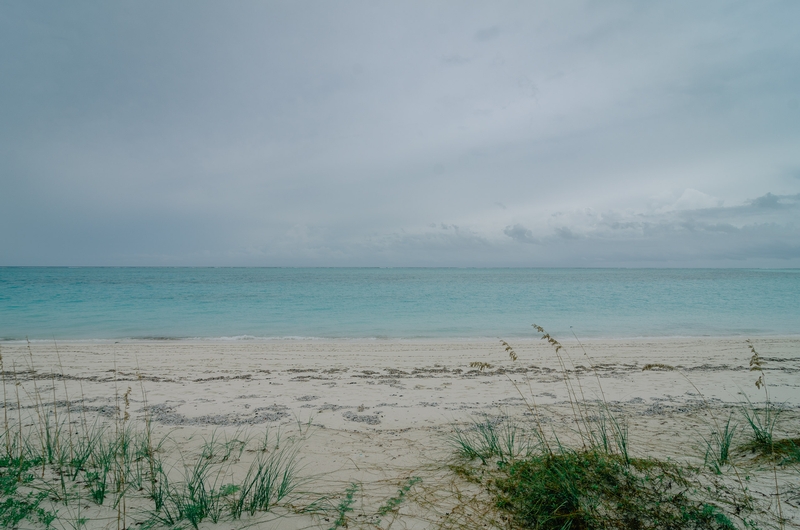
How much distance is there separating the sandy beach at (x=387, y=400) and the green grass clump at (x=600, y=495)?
1.07ft

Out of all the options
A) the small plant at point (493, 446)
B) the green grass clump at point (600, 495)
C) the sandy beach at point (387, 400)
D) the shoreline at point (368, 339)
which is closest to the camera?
the green grass clump at point (600, 495)

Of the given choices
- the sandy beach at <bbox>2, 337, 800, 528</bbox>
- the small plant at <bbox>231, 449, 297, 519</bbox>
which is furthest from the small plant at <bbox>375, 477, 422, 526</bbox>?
the small plant at <bbox>231, 449, 297, 519</bbox>

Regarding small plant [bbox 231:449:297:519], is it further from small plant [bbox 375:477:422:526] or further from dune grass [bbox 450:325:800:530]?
dune grass [bbox 450:325:800:530]

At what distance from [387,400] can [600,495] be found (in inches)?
196

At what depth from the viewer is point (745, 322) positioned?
21.7m

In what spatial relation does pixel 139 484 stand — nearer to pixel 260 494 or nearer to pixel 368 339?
pixel 260 494

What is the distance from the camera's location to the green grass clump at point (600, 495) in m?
3.00

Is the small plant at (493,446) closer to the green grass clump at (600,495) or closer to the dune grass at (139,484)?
the green grass clump at (600,495)

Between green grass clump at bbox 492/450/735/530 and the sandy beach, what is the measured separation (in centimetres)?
32

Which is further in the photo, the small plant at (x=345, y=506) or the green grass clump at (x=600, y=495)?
the small plant at (x=345, y=506)

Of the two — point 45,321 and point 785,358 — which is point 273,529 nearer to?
point 785,358

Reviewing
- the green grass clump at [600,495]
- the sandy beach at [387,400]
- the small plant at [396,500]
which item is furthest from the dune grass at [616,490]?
the small plant at [396,500]

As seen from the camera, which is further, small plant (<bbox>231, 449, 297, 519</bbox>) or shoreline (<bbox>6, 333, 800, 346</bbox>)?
shoreline (<bbox>6, 333, 800, 346</bbox>)

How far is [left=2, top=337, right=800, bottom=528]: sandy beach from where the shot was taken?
357cm
